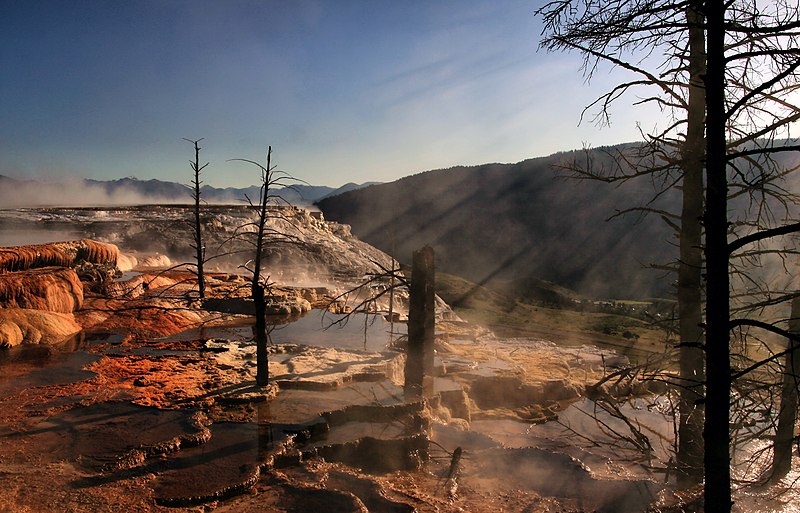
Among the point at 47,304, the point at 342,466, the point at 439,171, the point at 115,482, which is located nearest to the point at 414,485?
the point at 342,466

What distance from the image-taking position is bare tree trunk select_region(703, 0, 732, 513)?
316 centimetres

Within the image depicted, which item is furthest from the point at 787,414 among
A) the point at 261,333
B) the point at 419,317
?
the point at 261,333

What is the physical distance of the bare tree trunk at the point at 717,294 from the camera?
3160 mm

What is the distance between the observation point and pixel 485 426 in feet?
42.0

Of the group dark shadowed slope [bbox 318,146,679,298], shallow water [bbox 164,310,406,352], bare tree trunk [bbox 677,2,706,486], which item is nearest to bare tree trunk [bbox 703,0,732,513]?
bare tree trunk [bbox 677,2,706,486]

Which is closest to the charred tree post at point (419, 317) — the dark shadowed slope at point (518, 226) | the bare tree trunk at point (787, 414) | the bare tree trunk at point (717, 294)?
the bare tree trunk at point (787, 414)

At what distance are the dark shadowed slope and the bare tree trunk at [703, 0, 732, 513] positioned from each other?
148 ft

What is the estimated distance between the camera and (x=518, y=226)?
233 feet

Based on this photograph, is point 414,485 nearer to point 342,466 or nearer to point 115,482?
point 342,466

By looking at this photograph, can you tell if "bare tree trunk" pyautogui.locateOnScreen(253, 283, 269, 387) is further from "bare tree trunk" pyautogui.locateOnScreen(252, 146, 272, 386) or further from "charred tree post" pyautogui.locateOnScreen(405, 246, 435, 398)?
"charred tree post" pyautogui.locateOnScreen(405, 246, 435, 398)

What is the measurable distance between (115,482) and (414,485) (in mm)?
4259

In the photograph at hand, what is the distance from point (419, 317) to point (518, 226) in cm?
6276

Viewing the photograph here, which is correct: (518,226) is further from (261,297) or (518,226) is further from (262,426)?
(262,426)

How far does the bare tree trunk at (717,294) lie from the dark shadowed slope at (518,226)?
45.1m
